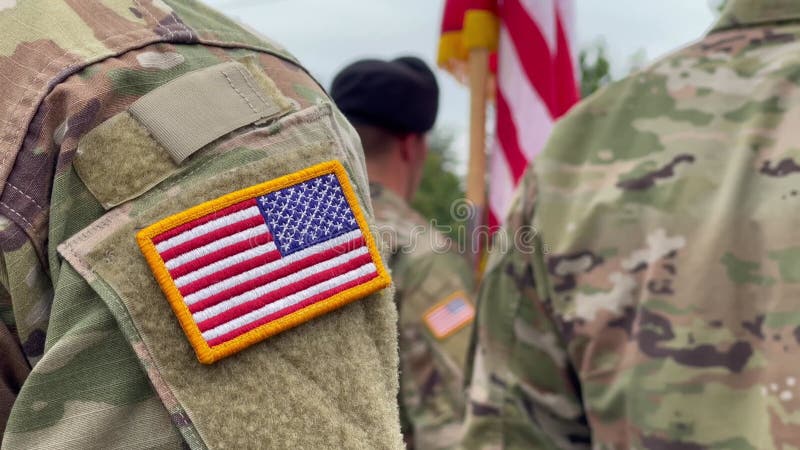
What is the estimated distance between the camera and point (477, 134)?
3.32m

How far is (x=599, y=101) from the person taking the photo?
1.56 meters

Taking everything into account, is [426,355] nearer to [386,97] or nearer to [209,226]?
[386,97]

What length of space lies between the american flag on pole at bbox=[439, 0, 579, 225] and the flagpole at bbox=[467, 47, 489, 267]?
0.17ft

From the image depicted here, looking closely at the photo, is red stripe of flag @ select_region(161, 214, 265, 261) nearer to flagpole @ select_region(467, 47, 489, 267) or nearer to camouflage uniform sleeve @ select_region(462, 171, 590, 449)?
camouflage uniform sleeve @ select_region(462, 171, 590, 449)

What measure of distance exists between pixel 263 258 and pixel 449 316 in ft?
6.33

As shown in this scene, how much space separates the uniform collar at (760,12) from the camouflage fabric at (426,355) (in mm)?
1328

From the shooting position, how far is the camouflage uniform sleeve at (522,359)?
1.54 meters

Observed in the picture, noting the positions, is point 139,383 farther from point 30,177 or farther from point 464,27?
point 464,27

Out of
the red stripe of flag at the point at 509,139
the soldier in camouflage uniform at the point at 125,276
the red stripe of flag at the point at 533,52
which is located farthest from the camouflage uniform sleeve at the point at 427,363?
the soldier in camouflage uniform at the point at 125,276

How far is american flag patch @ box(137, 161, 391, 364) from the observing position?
77cm

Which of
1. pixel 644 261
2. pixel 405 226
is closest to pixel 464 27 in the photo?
pixel 405 226

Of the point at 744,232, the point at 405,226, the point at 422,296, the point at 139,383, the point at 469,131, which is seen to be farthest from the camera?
the point at 469,131

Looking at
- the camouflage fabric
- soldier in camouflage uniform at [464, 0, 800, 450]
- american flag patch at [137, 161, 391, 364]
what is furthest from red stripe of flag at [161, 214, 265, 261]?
the camouflage fabric

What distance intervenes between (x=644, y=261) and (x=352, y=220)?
2.34 ft
